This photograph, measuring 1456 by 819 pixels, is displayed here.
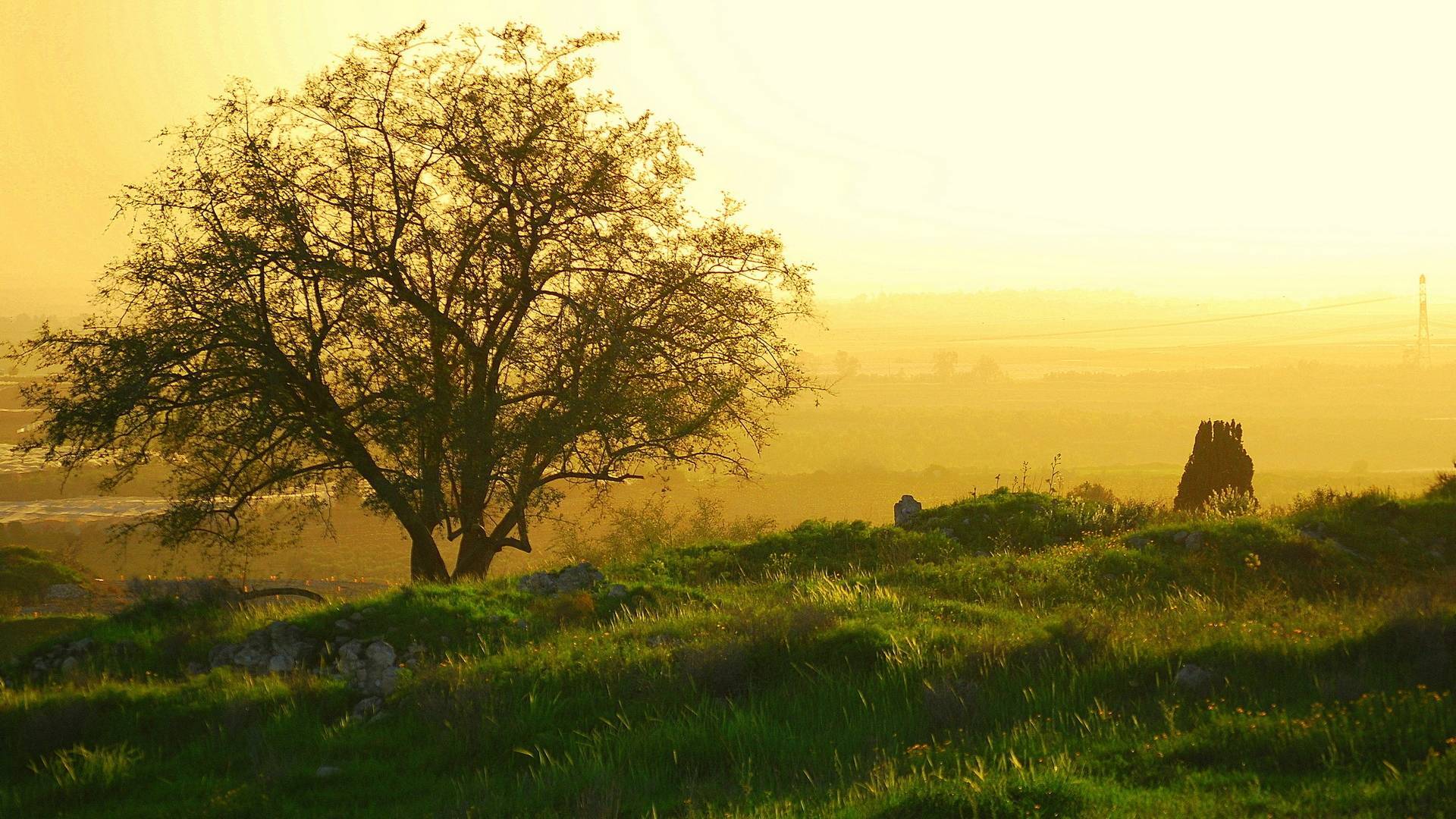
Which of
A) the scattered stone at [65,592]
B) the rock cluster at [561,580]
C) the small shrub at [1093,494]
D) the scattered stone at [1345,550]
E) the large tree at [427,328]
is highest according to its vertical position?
the large tree at [427,328]

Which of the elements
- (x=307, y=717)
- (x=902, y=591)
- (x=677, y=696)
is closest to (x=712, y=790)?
(x=677, y=696)

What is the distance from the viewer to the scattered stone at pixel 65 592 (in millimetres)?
22969

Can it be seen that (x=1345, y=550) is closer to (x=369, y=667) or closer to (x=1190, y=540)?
(x=1190, y=540)

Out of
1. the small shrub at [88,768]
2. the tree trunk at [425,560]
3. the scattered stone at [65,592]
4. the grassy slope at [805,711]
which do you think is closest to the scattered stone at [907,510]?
the grassy slope at [805,711]

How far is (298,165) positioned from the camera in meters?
17.6

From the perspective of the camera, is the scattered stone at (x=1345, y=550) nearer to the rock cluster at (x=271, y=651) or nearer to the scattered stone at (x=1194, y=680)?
the scattered stone at (x=1194, y=680)

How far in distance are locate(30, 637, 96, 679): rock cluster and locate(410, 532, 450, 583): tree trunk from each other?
5.67m

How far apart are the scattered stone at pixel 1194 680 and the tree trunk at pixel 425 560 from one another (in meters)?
12.9

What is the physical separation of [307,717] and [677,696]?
3.56 metres

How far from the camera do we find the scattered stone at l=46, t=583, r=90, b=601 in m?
23.0

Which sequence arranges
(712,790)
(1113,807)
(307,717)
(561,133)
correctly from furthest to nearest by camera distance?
(561,133), (307,717), (712,790), (1113,807)

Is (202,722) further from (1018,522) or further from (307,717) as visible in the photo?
(1018,522)

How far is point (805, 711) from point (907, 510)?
13.1 meters

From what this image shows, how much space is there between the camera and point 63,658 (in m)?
12.5
